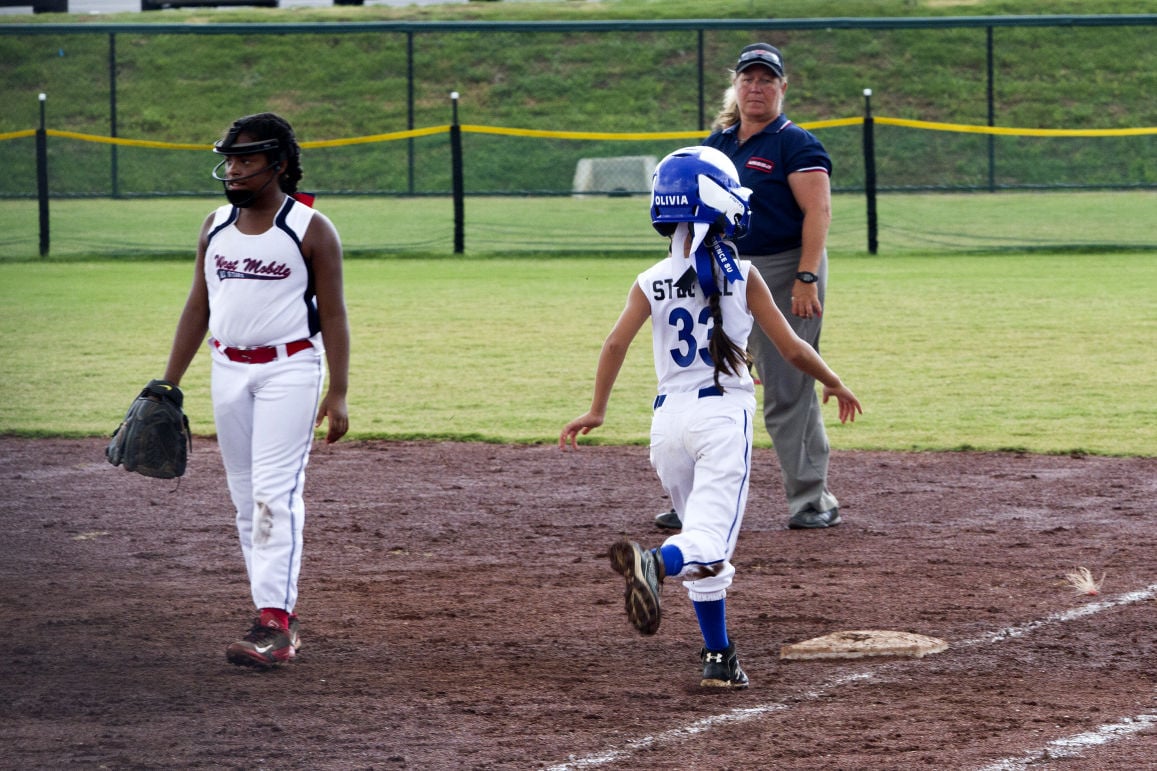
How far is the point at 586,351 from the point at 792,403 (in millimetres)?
5791

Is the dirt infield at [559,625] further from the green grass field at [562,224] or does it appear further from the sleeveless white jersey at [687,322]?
the green grass field at [562,224]

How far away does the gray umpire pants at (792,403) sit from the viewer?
6828 millimetres

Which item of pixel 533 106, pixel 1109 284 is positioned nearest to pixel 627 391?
pixel 1109 284

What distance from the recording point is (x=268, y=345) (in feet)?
16.1

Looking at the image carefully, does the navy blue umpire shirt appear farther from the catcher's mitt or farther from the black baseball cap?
the catcher's mitt

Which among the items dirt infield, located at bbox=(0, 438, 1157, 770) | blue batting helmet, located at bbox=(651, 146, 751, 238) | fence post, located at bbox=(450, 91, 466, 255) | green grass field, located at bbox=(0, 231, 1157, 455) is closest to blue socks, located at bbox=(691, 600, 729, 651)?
dirt infield, located at bbox=(0, 438, 1157, 770)

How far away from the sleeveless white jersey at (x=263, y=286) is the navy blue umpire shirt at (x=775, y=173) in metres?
2.36

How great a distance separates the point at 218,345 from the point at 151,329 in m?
9.47

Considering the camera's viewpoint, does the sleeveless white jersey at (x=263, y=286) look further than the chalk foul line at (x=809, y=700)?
Yes

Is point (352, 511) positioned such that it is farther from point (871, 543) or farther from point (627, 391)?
point (627, 391)

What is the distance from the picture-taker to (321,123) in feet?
109

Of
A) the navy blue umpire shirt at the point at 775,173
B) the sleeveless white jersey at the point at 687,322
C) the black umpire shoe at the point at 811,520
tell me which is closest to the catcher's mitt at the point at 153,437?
the sleeveless white jersey at the point at 687,322

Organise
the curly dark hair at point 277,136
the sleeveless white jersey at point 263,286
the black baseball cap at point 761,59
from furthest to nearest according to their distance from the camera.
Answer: the black baseball cap at point 761,59
the curly dark hair at point 277,136
the sleeveless white jersey at point 263,286

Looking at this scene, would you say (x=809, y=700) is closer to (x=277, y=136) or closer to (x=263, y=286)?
(x=263, y=286)
